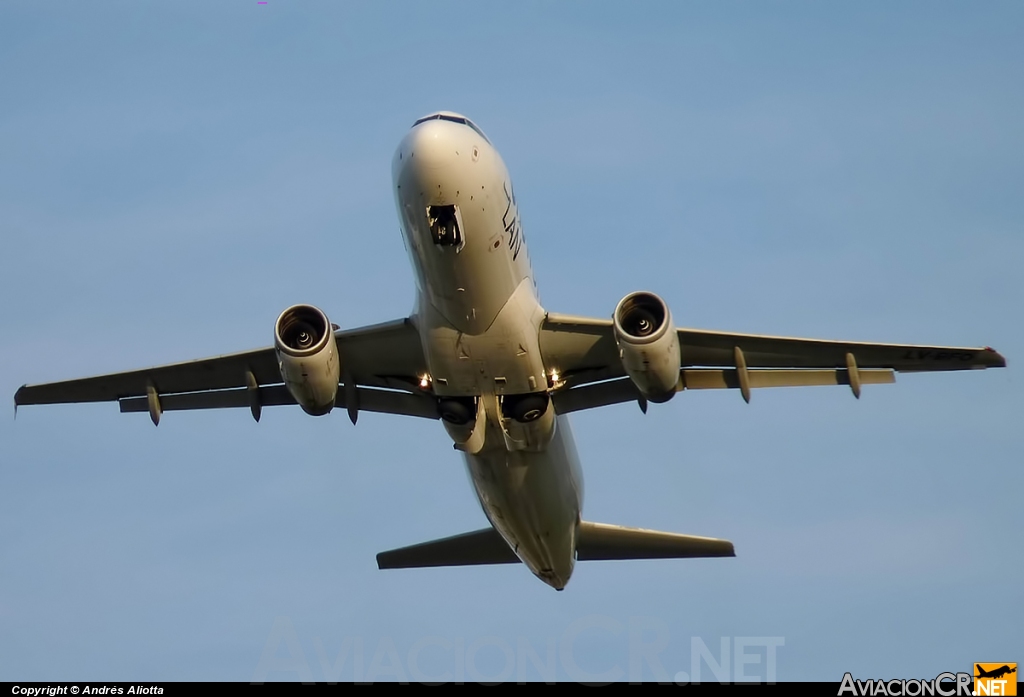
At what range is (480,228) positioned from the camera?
27141 millimetres

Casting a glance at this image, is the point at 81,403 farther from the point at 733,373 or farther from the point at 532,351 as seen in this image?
the point at 733,373

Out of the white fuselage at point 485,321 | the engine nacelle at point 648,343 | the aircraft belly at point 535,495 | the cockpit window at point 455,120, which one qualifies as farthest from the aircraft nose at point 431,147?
the aircraft belly at point 535,495

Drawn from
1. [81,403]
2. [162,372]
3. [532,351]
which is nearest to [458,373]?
[532,351]

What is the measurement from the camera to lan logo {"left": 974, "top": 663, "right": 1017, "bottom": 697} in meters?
27.2

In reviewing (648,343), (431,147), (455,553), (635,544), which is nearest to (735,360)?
(648,343)

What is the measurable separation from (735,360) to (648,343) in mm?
3030

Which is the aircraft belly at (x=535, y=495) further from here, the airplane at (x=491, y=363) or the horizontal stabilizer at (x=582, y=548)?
the horizontal stabilizer at (x=582, y=548)

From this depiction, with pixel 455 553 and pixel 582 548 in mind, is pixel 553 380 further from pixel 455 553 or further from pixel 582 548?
pixel 455 553

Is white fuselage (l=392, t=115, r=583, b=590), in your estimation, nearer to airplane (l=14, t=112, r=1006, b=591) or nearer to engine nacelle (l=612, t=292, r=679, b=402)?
airplane (l=14, t=112, r=1006, b=591)

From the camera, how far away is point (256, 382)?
3136 cm

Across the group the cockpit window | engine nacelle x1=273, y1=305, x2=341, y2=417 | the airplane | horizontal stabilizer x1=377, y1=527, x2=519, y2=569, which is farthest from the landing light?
horizontal stabilizer x1=377, y1=527, x2=519, y2=569

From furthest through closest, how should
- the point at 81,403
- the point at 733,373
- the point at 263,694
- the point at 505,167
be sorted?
the point at 81,403
the point at 733,373
the point at 505,167
the point at 263,694

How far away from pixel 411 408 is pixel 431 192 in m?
5.94

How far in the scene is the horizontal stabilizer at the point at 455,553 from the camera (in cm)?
3494
